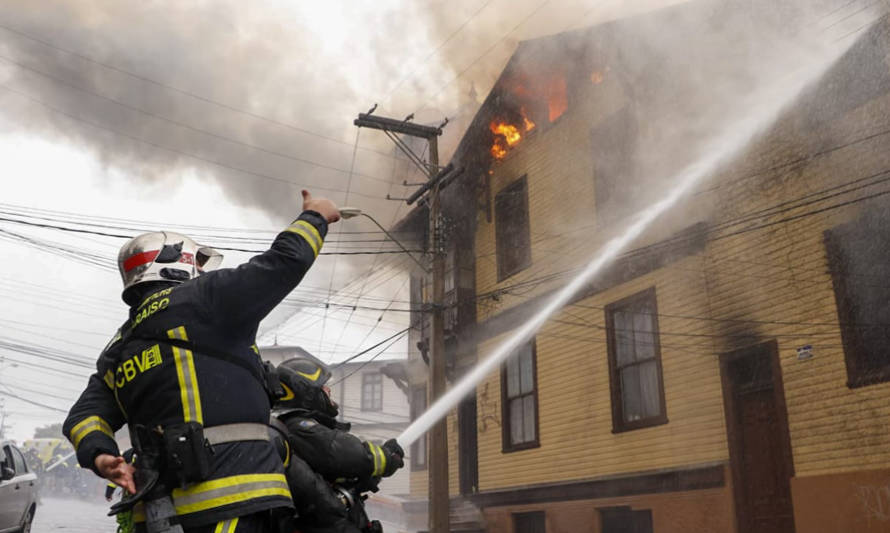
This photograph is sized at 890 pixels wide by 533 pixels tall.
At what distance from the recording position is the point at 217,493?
2857mm

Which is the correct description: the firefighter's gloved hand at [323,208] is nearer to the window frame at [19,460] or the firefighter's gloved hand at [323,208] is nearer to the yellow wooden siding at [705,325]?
the yellow wooden siding at [705,325]

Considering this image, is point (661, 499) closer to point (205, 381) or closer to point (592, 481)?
point (592, 481)

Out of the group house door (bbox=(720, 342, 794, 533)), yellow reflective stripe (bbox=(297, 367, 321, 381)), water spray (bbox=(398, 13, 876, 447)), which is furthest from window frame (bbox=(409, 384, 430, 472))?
yellow reflective stripe (bbox=(297, 367, 321, 381))

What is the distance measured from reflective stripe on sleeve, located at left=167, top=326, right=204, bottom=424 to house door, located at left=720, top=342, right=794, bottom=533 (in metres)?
8.15

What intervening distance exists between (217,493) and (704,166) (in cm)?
993

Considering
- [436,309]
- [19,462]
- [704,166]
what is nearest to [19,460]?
[19,462]

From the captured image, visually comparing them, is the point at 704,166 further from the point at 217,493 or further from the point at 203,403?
the point at 217,493

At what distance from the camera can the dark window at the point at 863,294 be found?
8469mm

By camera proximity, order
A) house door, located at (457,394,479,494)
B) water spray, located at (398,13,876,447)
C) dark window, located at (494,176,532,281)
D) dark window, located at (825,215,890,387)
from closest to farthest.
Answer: dark window, located at (825,215,890,387)
water spray, located at (398,13,876,447)
dark window, located at (494,176,532,281)
house door, located at (457,394,479,494)

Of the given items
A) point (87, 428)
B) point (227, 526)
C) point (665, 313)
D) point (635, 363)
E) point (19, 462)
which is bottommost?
point (227, 526)

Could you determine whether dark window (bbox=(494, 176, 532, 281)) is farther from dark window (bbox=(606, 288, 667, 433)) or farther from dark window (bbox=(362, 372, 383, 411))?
dark window (bbox=(362, 372, 383, 411))

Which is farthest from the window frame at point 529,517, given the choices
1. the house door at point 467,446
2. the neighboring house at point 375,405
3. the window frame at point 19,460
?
the neighboring house at point 375,405

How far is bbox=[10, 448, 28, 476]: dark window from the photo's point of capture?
947 cm

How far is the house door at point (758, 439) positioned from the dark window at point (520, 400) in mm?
4799
